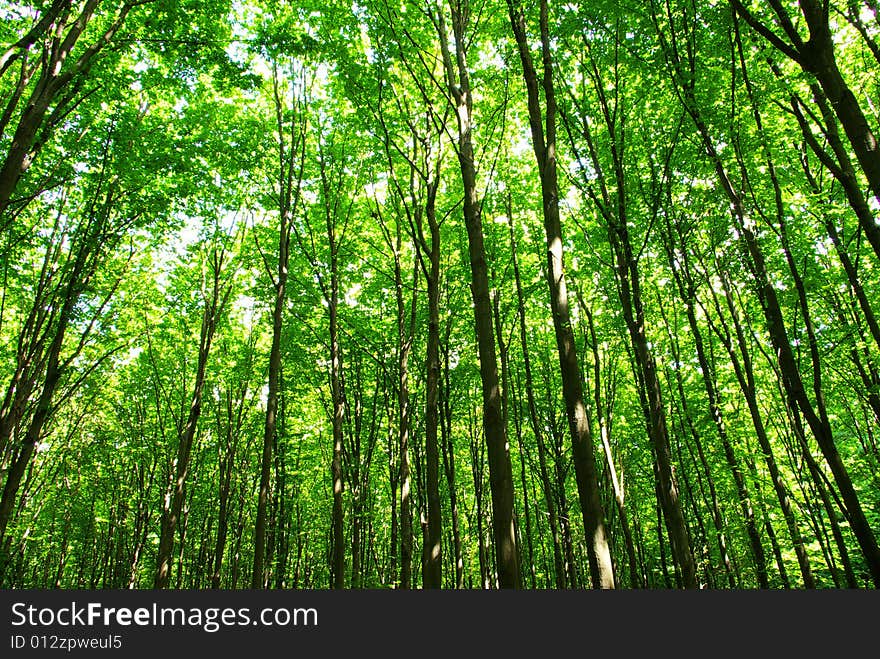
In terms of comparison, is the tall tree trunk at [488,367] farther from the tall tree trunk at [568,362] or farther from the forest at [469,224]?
the tall tree trunk at [568,362]

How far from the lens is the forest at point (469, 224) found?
6160 millimetres

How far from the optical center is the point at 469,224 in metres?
6.40

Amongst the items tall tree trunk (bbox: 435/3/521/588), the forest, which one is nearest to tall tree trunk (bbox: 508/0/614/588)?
the forest

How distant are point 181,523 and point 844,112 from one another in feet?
68.5

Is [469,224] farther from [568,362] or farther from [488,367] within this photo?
[568,362]

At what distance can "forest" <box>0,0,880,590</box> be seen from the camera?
6.16m

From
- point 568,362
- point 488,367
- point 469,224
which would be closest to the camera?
point 568,362

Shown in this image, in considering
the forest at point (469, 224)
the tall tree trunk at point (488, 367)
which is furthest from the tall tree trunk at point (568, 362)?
the tall tree trunk at point (488, 367)

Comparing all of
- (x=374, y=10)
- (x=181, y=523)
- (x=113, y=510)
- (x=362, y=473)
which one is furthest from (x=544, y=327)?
(x=113, y=510)

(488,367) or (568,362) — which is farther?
(488,367)

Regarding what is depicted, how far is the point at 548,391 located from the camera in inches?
558

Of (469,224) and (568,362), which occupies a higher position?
(469,224)

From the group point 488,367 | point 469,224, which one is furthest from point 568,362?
point 469,224

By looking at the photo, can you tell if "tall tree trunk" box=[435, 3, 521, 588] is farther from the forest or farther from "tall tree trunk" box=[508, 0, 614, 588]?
"tall tree trunk" box=[508, 0, 614, 588]
